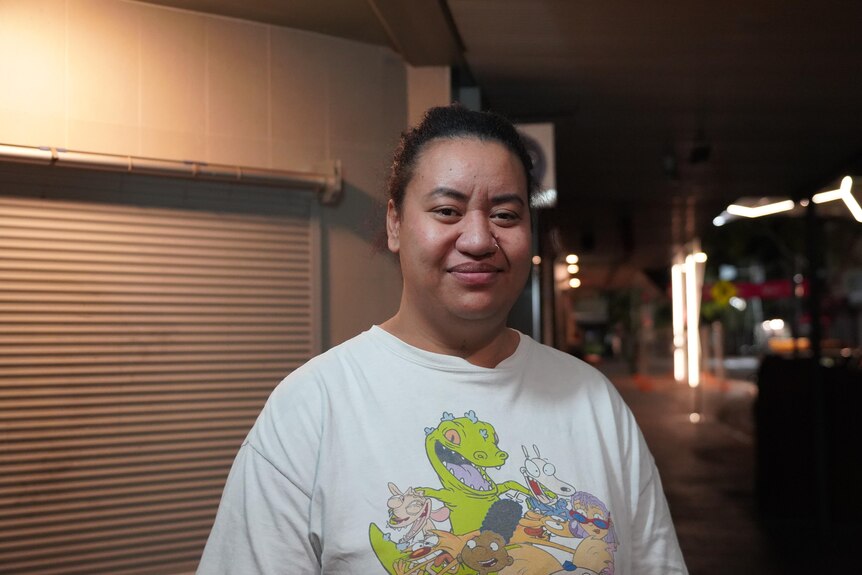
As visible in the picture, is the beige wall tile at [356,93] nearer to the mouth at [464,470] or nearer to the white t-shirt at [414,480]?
the white t-shirt at [414,480]

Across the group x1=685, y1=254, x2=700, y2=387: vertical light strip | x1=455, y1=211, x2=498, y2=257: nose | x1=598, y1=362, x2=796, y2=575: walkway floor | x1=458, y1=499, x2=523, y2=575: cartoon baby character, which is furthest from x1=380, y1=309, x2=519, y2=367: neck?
x1=685, y1=254, x2=700, y2=387: vertical light strip

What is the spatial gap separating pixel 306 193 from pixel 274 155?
235 millimetres

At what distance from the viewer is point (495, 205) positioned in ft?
4.38

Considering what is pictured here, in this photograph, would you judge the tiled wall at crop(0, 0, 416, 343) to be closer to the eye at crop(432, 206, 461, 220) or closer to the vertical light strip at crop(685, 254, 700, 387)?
the eye at crop(432, 206, 461, 220)

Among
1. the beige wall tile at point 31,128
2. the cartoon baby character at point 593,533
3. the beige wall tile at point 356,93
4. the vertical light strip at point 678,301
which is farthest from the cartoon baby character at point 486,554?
the vertical light strip at point 678,301

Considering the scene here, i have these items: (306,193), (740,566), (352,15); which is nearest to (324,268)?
(306,193)

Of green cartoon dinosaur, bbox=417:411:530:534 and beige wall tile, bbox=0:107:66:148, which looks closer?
green cartoon dinosaur, bbox=417:411:530:534

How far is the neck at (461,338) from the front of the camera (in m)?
1.35

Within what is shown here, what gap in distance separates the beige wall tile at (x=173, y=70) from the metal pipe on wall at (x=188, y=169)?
0.69 feet

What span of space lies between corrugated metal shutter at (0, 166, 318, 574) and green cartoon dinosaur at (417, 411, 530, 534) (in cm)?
272

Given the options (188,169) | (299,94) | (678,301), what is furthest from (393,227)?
(678,301)

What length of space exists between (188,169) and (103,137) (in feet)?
1.17

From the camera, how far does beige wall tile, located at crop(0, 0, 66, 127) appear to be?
3439mm

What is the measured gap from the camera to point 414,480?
1230 mm
